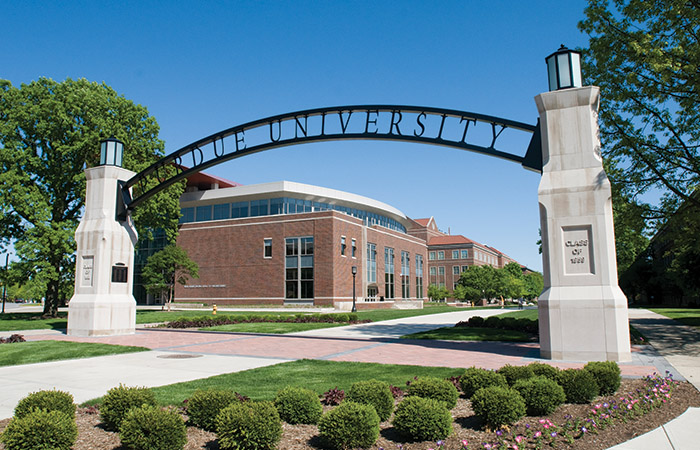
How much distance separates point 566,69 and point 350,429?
1073 centimetres

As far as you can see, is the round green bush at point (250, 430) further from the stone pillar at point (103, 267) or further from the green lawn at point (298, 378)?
the stone pillar at point (103, 267)

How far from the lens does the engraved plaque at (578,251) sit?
1127 centimetres

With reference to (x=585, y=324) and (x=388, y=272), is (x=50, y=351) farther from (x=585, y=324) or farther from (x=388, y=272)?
(x=388, y=272)

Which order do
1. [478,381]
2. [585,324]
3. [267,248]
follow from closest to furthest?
[478,381]
[585,324]
[267,248]

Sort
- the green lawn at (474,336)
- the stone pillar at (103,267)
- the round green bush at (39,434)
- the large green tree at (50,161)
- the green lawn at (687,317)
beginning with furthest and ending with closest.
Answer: the large green tree at (50,161) → the green lawn at (687,317) → the stone pillar at (103,267) → the green lawn at (474,336) → the round green bush at (39,434)

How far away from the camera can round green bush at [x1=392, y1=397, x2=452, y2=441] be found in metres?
5.14

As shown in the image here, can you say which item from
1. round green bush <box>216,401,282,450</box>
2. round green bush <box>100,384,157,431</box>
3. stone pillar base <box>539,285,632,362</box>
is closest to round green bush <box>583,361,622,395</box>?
stone pillar base <box>539,285,632,362</box>

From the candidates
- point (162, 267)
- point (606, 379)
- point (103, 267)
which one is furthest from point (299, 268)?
point (606, 379)

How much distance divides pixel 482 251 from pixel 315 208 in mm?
65731

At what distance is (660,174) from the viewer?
54.9ft

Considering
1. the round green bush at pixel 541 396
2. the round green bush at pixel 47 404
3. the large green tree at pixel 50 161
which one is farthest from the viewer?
the large green tree at pixel 50 161

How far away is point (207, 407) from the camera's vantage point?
574 centimetres

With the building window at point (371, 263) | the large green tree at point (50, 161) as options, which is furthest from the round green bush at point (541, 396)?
the building window at point (371, 263)

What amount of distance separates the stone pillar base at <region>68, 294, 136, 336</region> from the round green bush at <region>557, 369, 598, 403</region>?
16.6 metres
